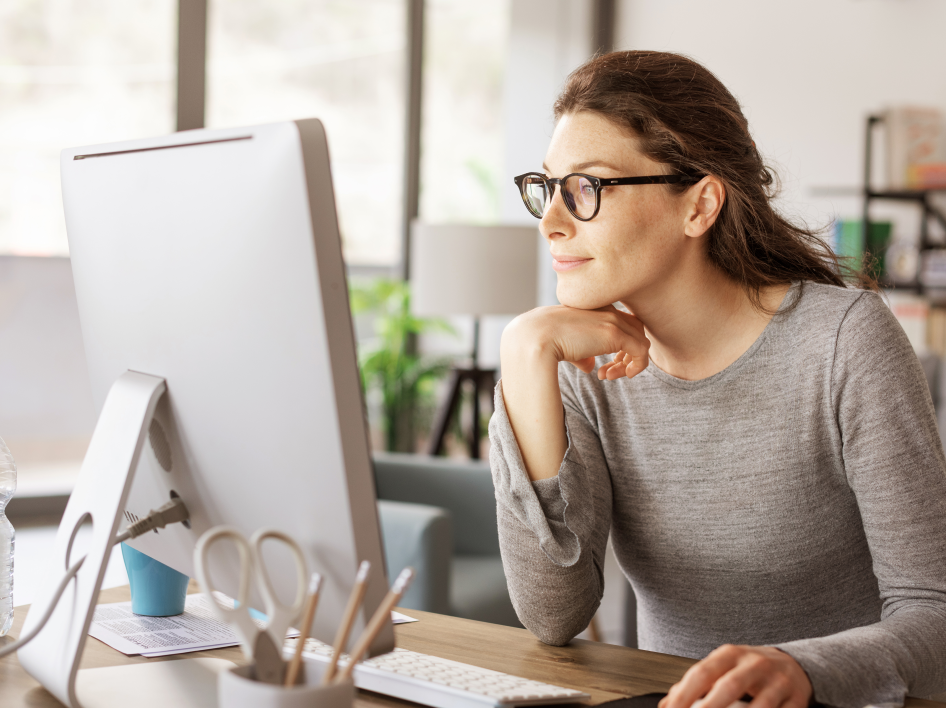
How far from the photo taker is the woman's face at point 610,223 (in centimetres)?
121

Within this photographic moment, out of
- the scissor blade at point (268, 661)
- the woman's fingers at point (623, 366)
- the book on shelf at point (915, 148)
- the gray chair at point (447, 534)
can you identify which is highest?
the book on shelf at point (915, 148)

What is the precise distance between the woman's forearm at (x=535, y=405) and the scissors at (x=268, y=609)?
0.49 metres

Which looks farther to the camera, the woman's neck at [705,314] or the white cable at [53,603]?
the woman's neck at [705,314]

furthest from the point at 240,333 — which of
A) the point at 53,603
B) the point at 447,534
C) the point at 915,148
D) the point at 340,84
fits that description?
the point at 340,84

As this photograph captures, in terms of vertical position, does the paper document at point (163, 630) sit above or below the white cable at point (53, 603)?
below

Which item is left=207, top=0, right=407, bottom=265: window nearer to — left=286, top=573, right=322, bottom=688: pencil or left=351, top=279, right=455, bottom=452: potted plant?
left=351, top=279, right=455, bottom=452: potted plant

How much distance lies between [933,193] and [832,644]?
11.9ft

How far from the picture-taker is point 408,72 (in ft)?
15.4

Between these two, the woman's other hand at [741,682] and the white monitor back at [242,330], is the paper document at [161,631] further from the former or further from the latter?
the woman's other hand at [741,682]

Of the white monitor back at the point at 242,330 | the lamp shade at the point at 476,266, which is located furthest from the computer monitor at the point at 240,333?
the lamp shade at the point at 476,266

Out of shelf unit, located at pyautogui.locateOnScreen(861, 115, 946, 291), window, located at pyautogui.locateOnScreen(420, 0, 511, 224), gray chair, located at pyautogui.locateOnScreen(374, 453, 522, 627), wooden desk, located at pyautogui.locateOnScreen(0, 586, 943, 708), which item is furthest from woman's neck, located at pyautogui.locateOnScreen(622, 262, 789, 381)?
window, located at pyautogui.locateOnScreen(420, 0, 511, 224)

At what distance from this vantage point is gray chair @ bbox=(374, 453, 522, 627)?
2240 mm

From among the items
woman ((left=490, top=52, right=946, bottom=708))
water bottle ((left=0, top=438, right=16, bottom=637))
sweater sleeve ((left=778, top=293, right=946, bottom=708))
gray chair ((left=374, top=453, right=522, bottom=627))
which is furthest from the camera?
gray chair ((left=374, top=453, right=522, bottom=627))

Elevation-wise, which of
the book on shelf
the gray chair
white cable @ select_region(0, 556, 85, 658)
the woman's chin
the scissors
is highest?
the book on shelf
